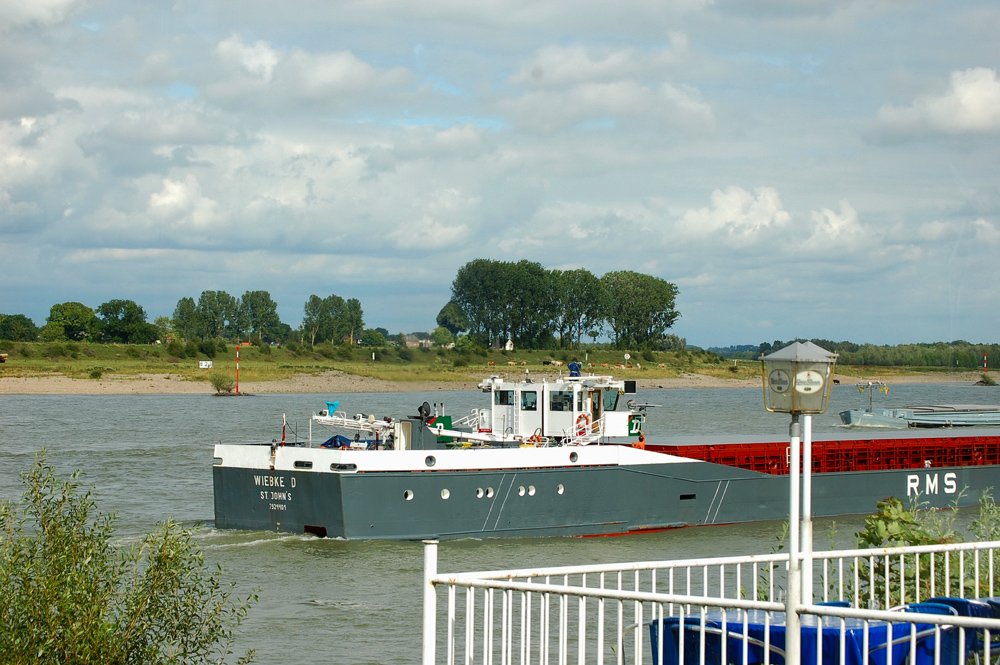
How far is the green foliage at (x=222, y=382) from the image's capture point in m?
87.7

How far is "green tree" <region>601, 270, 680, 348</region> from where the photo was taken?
113 m

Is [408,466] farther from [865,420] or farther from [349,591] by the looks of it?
[865,420]

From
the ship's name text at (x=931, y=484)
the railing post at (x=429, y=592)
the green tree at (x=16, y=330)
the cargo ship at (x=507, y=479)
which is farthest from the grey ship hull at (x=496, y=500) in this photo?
the green tree at (x=16, y=330)

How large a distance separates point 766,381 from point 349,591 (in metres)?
13.2

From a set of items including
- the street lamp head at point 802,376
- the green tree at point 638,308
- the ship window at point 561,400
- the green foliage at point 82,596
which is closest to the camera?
the street lamp head at point 802,376

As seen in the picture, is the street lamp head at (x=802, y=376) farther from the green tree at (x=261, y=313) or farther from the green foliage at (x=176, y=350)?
the green tree at (x=261, y=313)

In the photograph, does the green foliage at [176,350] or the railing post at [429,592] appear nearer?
the railing post at [429,592]

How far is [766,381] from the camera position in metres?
6.49

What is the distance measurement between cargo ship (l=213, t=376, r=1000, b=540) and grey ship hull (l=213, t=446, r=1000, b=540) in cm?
3

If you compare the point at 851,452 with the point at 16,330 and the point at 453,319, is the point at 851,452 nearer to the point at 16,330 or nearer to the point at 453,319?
the point at 453,319

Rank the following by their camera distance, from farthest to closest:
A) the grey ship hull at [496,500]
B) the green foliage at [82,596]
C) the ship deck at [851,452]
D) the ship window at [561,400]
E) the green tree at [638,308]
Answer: the green tree at [638,308]
the ship deck at [851,452]
the ship window at [561,400]
the grey ship hull at [496,500]
the green foliage at [82,596]

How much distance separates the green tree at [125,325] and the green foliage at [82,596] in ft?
399

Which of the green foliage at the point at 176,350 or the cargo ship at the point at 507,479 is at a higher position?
the green foliage at the point at 176,350


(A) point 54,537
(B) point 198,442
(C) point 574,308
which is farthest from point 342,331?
(A) point 54,537
